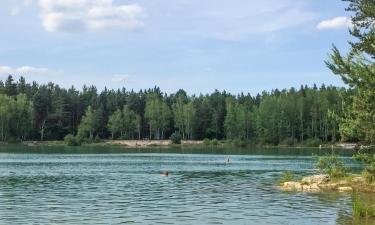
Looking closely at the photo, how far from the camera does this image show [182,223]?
3375cm

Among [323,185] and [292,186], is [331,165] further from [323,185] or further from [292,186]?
[292,186]

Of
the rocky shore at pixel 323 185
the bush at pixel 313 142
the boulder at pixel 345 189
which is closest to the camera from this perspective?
the boulder at pixel 345 189

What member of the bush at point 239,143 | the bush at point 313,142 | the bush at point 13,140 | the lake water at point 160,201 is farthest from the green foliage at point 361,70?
the bush at point 13,140

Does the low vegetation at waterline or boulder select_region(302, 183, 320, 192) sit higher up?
the low vegetation at waterline

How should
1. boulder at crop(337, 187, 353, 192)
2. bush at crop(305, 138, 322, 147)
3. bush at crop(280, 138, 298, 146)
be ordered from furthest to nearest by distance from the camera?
1. bush at crop(280, 138, 298, 146)
2. bush at crop(305, 138, 322, 147)
3. boulder at crop(337, 187, 353, 192)

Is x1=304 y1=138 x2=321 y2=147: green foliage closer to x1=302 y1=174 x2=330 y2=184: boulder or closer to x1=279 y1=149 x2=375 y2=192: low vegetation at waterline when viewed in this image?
x1=279 y1=149 x2=375 y2=192: low vegetation at waterline

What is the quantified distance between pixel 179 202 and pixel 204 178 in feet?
79.6

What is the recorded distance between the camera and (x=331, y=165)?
53.1 metres

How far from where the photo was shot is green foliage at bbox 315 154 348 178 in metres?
52.2

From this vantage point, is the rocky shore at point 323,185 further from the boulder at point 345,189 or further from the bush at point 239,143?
the bush at point 239,143

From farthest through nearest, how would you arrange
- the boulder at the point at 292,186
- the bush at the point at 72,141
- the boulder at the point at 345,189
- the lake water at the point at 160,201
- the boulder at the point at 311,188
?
1. the bush at the point at 72,141
2. the boulder at the point at 292,186
3. the boulder at the point at 311,188
4. the boulder at the point at 345,189
5. the lake water at the point at 160,201

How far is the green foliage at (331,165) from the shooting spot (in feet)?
171

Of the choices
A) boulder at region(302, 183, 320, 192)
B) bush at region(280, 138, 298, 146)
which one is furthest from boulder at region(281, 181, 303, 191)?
bush at region(280, 138, 298, 146)

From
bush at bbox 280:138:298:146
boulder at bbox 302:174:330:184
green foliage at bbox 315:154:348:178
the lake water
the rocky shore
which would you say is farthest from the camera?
bush at bbox 280:138:298:146
